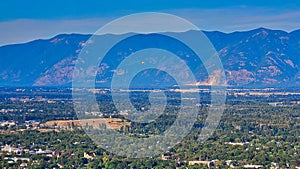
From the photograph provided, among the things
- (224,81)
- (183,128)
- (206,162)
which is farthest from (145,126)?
(224,81)

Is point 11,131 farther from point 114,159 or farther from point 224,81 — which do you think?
point 224,81

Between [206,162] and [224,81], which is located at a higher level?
[224,81]

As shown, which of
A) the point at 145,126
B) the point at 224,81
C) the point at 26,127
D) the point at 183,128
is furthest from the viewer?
the point at 224,81

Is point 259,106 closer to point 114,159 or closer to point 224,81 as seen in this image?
point 114,159

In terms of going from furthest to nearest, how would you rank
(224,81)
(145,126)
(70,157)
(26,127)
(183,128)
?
(224,81) < (26,127) < (145,126) < (183,128) < (70,157)

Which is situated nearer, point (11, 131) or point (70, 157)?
point (70, 157)

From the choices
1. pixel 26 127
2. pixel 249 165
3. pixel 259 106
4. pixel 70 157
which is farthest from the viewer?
pixel 259 106

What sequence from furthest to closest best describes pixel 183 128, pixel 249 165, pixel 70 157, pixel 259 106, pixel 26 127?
1. pixel 259 106
2. pixel 26 127
3. pixel 183 128
4. pixel 70 157
5. pixel 249 165

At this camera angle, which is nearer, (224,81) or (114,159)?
(114,159)

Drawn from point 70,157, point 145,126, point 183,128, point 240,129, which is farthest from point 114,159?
point 240,129
